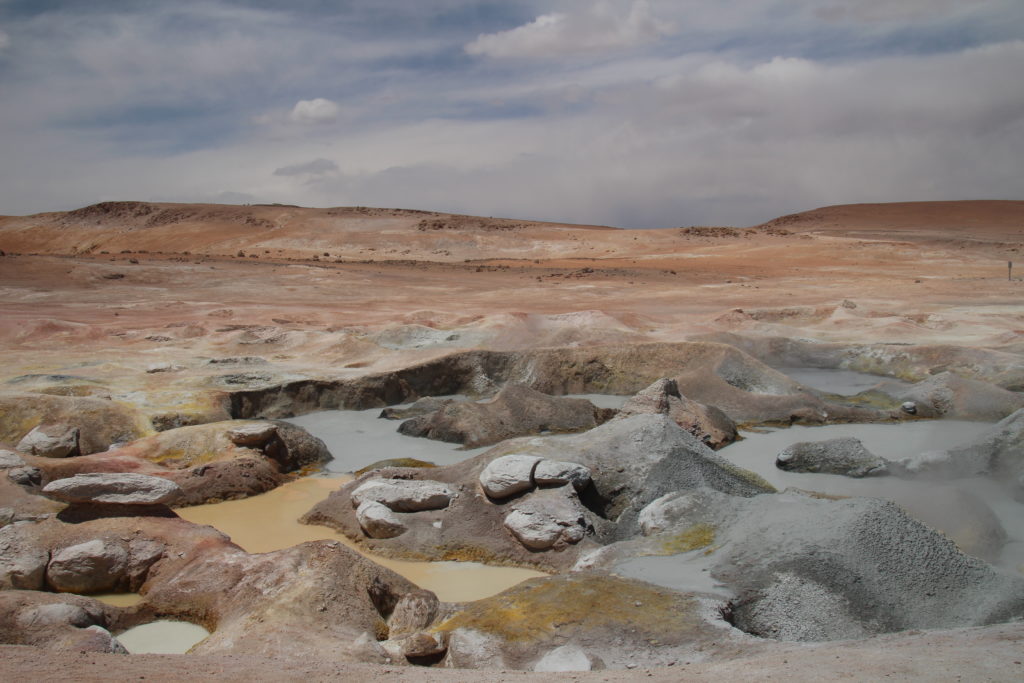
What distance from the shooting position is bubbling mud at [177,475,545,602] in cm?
579

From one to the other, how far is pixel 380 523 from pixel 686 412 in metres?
4.17

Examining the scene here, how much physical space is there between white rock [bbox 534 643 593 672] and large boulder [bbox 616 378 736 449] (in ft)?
16.6

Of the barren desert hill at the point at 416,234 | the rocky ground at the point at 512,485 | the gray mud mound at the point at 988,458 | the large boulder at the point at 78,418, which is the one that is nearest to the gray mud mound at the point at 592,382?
the rocky ground at the point at 512,485

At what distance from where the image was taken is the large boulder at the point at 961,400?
9477 mm

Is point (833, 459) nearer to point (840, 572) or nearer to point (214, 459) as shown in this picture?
point (840, 572)

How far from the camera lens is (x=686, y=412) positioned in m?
9.32

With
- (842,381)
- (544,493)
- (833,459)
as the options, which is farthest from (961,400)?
(544,493)

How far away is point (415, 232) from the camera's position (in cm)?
4244

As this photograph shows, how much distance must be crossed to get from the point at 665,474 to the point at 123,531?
4037mm

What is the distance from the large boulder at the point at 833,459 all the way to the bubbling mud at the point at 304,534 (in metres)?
Answer: 3.44

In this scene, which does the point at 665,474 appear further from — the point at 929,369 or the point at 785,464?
the point at 929,369

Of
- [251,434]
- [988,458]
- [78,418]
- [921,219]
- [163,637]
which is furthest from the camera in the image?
[921,219]

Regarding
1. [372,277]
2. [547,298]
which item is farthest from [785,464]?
[372,277]

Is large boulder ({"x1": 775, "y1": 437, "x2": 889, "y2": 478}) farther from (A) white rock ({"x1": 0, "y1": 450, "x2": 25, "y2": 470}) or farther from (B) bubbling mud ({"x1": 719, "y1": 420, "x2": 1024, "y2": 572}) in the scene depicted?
(A) white rock ({"x1": 0, "y1": 450, "x2": 25, "y2": 470})
